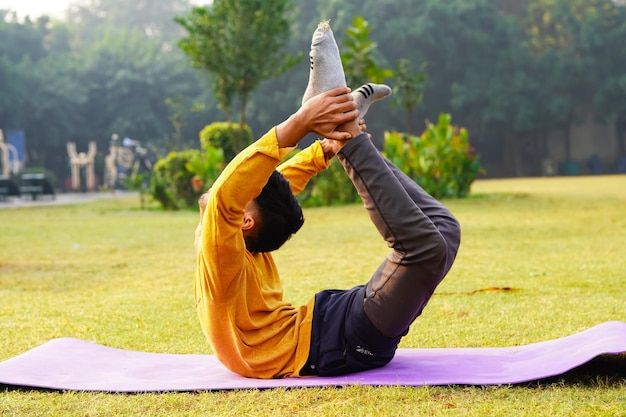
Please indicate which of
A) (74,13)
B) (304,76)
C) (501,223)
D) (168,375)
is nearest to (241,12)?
(501,223)

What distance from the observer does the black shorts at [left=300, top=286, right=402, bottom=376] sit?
2496 millimetres

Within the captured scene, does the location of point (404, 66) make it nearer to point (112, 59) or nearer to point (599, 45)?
point (599, 45)

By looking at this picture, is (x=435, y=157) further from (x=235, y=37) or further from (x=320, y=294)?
(x=320, y=294)

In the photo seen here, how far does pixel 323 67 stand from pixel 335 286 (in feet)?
9.41

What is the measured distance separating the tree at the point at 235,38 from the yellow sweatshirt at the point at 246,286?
10840 millimetres

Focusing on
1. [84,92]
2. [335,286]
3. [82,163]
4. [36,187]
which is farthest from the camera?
[84,92]

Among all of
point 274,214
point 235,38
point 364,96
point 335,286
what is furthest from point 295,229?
point 235,38

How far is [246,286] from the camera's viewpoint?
247 cm

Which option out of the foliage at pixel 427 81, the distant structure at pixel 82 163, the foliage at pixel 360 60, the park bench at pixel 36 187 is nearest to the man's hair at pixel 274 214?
the foliage at pixel 360 60

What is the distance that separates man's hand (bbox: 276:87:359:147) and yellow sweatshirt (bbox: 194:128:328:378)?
4 centimetres

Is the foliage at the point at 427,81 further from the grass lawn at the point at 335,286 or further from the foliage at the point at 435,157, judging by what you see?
the grass lawn at the point at 335,286

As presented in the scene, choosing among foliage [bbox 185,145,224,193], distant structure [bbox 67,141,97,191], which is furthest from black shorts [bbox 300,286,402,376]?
distant structure [bbox 67,141,97,191]

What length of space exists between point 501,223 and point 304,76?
21.3m

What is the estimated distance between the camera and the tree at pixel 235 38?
13.4 m
